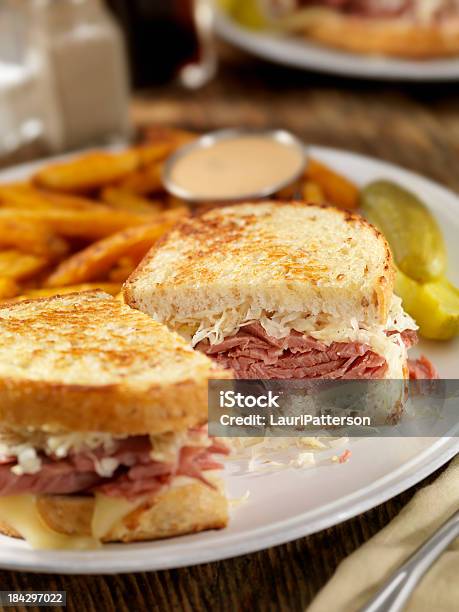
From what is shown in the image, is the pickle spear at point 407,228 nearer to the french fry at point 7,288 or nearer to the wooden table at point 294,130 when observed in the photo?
the wooden table at point 294,130

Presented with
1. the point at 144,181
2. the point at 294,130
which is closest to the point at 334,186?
the point at 144,181

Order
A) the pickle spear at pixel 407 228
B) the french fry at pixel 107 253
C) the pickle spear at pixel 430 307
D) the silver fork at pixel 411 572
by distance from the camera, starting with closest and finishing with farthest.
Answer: the silver fork at pixel 411 572 → the pickle spear at pixel 430 307 → the pickle spear at pixel 407 228 → the french fry at pixel 107 253

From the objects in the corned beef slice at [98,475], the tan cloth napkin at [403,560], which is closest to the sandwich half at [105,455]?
the corned beef slice at [98,475]

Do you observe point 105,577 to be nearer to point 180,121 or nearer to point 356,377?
point 356,377

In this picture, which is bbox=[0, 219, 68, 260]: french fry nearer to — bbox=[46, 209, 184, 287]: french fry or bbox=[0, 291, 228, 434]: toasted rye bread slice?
bbox=[46, 209, 184, 287]: french fry

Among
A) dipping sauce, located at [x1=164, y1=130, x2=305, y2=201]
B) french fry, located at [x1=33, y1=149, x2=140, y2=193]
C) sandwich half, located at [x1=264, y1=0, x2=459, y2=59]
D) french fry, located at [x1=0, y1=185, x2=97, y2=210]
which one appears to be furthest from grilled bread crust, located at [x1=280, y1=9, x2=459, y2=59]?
french fry, located at [x1=0, y1=185, x2=97, y2=210]

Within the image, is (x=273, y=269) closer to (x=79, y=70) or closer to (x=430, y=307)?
(x=430, y=307)
